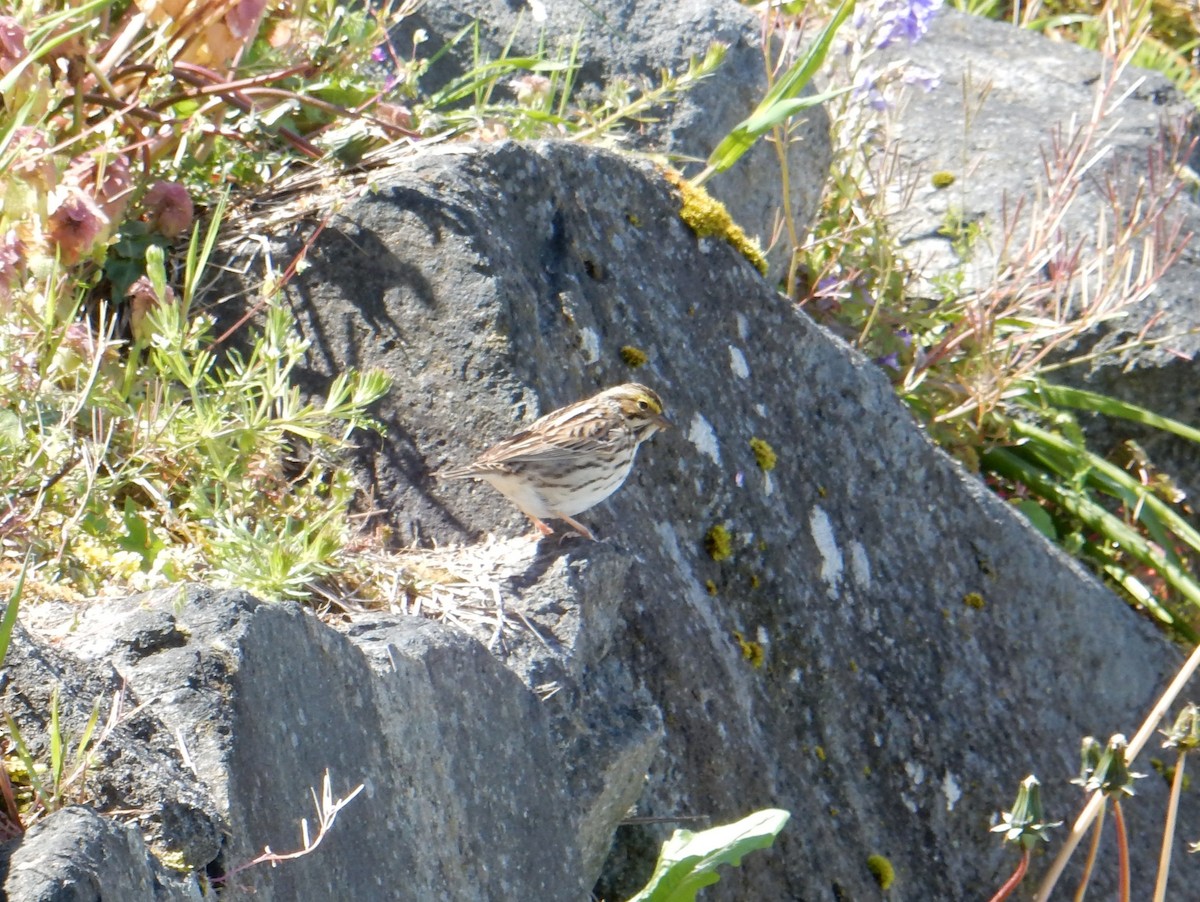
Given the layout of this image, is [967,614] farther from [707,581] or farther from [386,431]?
[386,431]

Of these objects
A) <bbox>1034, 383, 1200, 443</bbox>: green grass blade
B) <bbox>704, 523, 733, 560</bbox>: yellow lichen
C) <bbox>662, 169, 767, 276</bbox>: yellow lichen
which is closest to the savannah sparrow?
<bbox>704, 523, 733, 560</bbox>: yellow lichen

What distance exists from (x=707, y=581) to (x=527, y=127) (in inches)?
62.8

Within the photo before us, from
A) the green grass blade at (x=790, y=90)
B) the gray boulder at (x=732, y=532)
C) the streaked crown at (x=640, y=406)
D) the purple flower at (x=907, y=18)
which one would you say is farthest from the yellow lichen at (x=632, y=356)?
the purple flower at (x=907, y=18)

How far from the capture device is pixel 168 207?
3611 millimetres

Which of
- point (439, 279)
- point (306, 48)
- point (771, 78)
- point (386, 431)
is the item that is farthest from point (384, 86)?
point (771, 78)

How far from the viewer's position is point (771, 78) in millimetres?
5340

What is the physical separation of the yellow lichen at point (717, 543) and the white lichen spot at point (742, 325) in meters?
0.74

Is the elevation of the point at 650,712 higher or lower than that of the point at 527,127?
lower

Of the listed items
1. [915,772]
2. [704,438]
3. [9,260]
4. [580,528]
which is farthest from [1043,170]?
[9,260]

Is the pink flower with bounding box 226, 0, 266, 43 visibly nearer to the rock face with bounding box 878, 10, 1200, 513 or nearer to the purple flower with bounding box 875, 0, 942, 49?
the purple flower with bounding box 875, 0, 942, 49

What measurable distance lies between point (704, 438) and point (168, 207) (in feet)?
5.25

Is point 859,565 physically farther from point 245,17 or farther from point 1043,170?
point 1043,170

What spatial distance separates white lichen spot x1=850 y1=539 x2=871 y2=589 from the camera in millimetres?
4363

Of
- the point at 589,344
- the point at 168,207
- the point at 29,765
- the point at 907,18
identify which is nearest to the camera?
the point at 29,765
